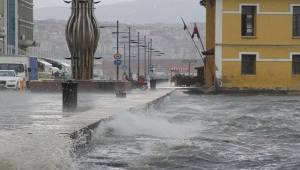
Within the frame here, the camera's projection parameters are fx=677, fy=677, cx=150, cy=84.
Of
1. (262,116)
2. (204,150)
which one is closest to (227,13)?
(262,116)

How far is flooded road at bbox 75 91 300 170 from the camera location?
12.0 m

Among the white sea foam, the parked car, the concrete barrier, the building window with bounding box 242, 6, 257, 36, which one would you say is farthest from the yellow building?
the white sea foam

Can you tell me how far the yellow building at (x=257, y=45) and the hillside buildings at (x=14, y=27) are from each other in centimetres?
3972

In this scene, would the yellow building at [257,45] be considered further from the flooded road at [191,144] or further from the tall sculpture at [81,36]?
the flooded road at [191,144]

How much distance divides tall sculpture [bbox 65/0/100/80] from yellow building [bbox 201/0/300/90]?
1752 cm

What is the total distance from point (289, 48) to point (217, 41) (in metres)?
5.99

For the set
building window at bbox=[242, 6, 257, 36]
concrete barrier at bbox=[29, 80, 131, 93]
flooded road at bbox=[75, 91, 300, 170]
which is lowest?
flooded road at bbox=[75, 91, 300, 170]

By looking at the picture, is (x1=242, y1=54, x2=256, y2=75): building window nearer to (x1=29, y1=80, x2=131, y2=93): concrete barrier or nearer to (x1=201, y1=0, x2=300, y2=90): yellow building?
(x1=201, y1=0, x2=300, y2=90): yellow building

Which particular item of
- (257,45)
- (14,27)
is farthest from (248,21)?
(14,27)

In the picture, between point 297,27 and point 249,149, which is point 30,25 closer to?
point 297,27

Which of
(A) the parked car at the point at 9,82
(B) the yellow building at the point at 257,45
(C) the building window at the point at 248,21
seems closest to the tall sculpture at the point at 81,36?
(A) the parked car at the point at 9,82

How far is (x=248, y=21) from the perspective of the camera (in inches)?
2218

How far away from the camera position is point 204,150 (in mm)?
13961

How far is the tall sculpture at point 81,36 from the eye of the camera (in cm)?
4012
